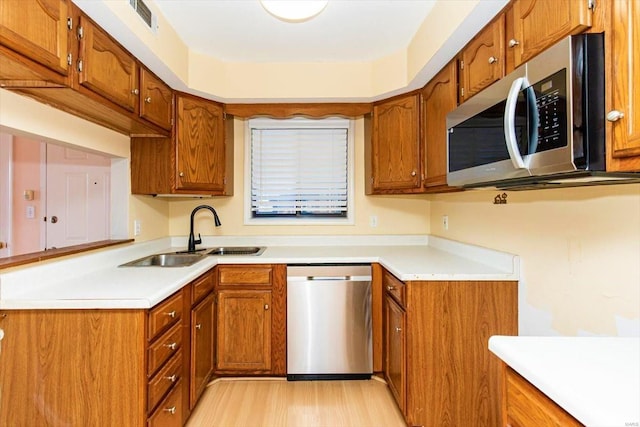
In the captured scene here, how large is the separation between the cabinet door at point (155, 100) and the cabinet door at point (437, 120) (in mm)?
1775

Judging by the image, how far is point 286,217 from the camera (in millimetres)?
3072

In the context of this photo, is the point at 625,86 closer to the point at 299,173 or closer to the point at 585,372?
the point at 585,372

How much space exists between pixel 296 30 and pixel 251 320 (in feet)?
6.53

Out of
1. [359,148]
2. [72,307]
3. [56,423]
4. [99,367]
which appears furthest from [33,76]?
[359,148]

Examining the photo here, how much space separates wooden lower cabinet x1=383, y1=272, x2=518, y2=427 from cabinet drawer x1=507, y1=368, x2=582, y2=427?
2.91 ft

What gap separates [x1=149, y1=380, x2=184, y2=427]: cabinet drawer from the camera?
1.49 meters

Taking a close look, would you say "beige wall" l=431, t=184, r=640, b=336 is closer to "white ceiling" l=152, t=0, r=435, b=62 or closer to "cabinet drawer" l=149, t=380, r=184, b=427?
"white ceiling" l=152, t=0, r=435, b=62

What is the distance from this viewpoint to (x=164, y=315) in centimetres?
156

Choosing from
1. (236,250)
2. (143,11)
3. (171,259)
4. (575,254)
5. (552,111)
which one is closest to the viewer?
(552,111)

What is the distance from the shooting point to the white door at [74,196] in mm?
3383

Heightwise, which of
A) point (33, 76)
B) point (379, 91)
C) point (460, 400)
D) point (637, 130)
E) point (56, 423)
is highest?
point (379, 91)

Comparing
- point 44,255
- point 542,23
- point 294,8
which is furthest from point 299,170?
point 542,23

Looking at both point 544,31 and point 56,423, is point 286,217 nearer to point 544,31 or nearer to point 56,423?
point 56,423

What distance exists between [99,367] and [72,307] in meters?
0.27
